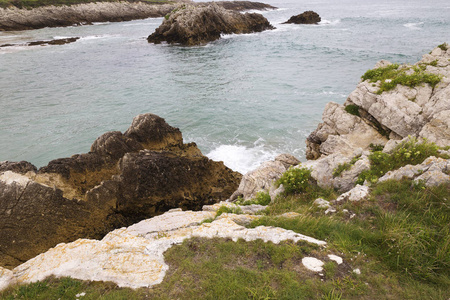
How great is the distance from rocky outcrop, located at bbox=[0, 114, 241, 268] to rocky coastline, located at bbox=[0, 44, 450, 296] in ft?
0.14

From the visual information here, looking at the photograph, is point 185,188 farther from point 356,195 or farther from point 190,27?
point 190,27

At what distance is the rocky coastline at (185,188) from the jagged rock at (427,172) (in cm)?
3

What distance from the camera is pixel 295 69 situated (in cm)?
3641

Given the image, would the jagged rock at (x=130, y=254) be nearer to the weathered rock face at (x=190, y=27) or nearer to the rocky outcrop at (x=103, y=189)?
the rocky outcrop at (x=103, y=189)

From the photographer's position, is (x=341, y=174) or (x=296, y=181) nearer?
(x=296, y=181)

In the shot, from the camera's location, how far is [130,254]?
21.2 feet

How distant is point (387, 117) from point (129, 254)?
13.8 meters

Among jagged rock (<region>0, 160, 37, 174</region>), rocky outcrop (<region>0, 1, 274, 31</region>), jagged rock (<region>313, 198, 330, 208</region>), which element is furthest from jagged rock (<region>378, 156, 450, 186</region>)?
rocky outcrop (<region>0, 1, 274, 31</region>)

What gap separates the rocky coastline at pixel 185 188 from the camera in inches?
252

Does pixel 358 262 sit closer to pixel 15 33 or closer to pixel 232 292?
pixel 232 292

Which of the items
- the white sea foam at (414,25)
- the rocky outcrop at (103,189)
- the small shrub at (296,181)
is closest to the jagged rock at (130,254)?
the small shrub at (296,181)

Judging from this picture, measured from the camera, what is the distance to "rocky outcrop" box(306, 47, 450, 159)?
465 inches

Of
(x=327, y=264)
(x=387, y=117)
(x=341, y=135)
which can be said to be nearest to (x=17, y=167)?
(x=327, y=264)

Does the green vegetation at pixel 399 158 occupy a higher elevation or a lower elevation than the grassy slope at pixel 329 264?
higher
